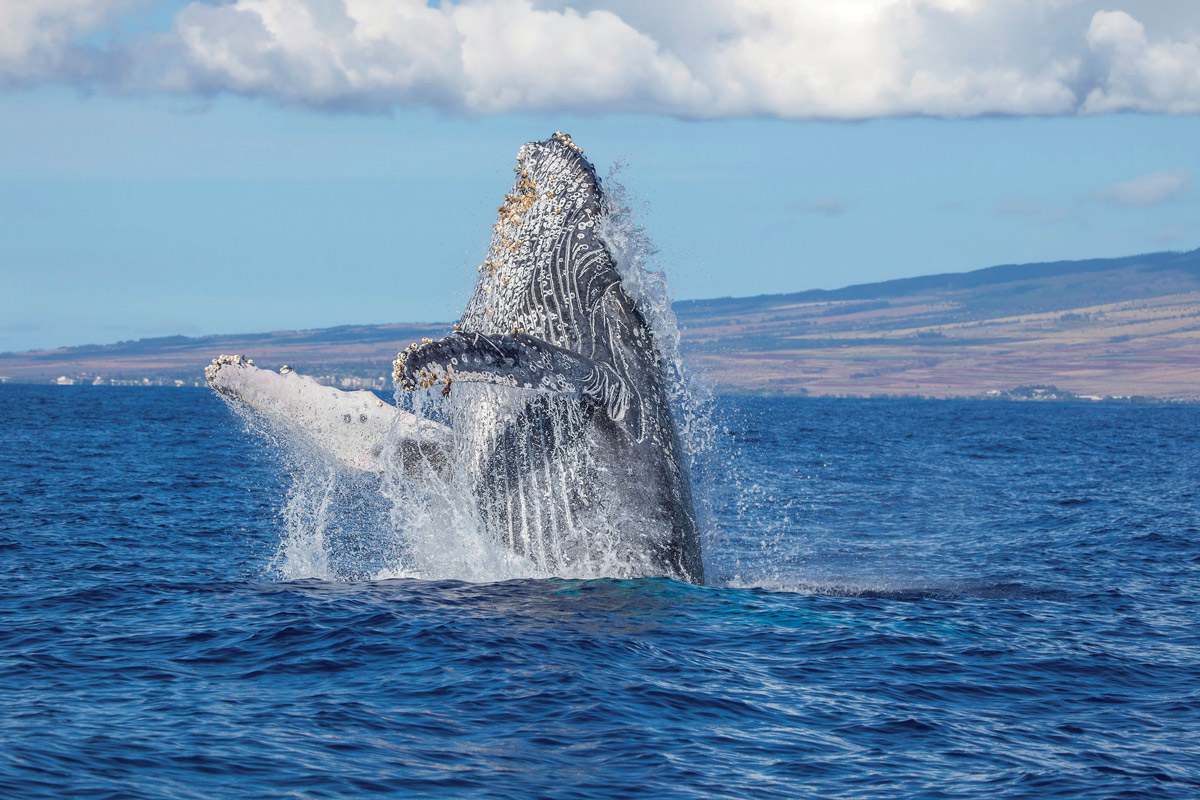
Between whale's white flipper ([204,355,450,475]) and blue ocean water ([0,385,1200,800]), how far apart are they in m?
1.42

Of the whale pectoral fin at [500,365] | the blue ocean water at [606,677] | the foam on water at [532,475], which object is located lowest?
the blue ocean water at [606,677]

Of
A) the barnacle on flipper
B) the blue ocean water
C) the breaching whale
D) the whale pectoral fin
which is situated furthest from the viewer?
the barnacle on flipper

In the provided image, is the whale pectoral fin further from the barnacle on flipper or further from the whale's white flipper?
the barnacle on flipper

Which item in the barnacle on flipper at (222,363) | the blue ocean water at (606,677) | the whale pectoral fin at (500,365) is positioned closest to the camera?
the blue ocean water at (606,677)

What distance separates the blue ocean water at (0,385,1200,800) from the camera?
24.0 ft

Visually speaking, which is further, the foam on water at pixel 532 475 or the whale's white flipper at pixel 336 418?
the whale's white flipper at pixel 336 418

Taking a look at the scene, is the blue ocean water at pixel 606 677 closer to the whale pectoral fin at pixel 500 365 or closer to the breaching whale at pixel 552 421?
the breaching whale at pixel 552 421

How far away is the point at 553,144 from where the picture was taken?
12352mm

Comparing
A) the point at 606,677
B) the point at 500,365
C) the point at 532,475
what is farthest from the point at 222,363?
the point at 606,677

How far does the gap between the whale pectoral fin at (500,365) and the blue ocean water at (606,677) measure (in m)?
2.06

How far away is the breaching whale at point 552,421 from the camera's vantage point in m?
11.5

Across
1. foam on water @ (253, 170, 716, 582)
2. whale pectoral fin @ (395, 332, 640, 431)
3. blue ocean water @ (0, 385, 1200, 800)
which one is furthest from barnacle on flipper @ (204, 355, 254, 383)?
whale pectoral fin @ (395, 332, 640, 431)

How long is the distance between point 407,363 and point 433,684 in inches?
94.7

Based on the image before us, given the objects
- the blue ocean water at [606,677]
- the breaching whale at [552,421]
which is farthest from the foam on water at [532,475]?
the blue ocean water at [606,677]
